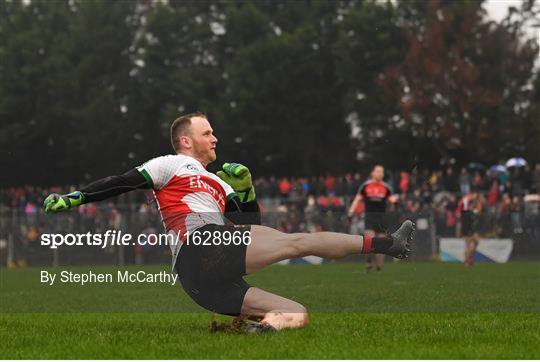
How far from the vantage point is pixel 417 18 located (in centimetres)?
4669

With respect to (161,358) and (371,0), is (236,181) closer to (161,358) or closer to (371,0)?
(161,358)

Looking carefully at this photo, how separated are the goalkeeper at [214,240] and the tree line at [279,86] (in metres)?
33.7

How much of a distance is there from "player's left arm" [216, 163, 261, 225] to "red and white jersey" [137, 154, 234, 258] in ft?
1.02

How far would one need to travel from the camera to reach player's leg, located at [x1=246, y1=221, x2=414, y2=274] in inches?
332

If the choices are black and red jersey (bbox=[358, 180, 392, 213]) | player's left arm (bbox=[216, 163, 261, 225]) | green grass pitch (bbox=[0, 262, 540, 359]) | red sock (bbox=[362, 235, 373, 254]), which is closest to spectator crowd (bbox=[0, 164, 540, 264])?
black and red jersey (bbox=[358, 180, 392, 213])

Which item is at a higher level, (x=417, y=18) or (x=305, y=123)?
(x=417, y=18)

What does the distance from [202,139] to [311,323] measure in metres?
1.99

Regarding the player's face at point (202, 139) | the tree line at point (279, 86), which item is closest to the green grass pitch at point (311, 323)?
the player's face at point (202, 139)

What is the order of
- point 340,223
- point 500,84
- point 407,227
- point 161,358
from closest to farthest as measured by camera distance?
point 161,358, point 407,227, point 340,223, point 500,84

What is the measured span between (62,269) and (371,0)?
116 feet

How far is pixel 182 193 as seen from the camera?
876cm

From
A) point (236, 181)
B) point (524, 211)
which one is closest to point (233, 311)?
point (236, 181)

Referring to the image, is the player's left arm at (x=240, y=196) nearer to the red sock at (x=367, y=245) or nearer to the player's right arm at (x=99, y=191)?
the player's right arm at (x=99, y=191)

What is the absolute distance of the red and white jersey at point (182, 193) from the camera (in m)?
8.71
